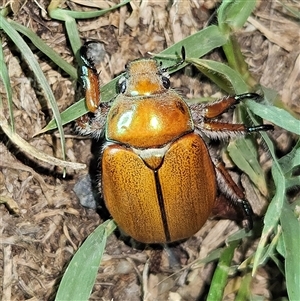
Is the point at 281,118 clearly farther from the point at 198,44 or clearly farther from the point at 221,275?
the point at 221,275

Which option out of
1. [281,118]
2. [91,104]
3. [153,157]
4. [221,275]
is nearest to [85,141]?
[91,104]

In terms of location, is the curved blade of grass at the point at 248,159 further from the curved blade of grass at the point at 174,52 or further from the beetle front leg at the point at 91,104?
the beetle front leg at the point at 91,104

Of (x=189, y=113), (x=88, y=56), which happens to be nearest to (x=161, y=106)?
(x=189, y=113)

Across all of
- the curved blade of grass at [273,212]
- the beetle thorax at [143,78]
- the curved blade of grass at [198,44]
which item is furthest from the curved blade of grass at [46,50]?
the curved blade of grass at [273,212]

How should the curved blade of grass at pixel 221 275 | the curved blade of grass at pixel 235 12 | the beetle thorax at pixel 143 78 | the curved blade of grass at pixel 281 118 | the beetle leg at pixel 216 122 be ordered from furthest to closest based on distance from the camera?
the curved blade of grass at pixel 221 275 < the beetle leg at pixel 216 122 < the beetle thorax at pixel 143 78 < the curved blade of grass at pixel 235 12 < the curved blade of grass at pixel 281 118

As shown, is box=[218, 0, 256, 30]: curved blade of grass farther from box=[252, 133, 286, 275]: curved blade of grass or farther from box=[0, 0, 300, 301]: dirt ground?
box=[252, 133, 286, 275]: curved blade of grass

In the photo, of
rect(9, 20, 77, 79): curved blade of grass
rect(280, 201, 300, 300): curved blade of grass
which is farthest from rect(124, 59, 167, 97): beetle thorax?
rect(280, 201, 300, 300): curved blade of grass
